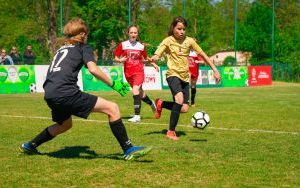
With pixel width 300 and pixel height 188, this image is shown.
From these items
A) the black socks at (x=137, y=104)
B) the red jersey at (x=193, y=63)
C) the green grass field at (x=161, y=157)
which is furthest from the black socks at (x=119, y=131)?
the red jersey at (x=193, y=63)

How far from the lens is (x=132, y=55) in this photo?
12719mm

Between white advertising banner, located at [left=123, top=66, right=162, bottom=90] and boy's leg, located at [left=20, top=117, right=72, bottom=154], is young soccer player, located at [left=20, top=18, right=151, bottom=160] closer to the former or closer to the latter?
boy's leg, located at [left=20, top=117, right=72, bottom=154]

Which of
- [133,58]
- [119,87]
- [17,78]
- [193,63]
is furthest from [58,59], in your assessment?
[17,78]

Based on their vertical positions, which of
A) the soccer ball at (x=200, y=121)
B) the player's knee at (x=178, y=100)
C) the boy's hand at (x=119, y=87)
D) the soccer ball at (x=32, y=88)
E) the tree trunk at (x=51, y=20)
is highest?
the tree trunk at (x=51, y=20)

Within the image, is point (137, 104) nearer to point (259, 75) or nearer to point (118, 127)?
point (118, 127)

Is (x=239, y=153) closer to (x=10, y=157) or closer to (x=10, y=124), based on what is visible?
(x=10, y=157)

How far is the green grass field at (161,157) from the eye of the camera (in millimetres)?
5422

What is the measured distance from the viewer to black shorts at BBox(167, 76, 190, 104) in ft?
30.0

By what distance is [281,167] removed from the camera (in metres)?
6.14

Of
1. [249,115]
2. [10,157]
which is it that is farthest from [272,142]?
[249,115]

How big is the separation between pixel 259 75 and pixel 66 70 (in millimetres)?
35599

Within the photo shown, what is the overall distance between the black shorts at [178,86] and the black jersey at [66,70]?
2.90 meters

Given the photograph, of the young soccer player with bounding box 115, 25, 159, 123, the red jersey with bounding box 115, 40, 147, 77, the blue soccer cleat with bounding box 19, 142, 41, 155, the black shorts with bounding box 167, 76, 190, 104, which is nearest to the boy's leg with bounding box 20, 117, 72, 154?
the blue soccer cleat with bounding box 19, 142, 41, 155

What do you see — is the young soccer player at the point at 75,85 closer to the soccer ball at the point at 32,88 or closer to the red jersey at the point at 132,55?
the red jersey at the point at 132,55
